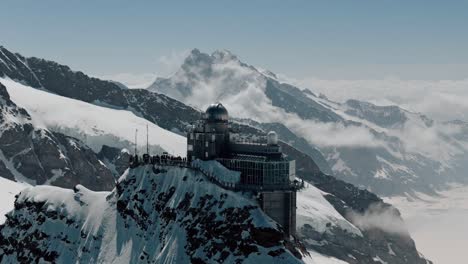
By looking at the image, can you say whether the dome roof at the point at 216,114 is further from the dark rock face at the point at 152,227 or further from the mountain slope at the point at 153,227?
the dark rock face at the point at 152,227

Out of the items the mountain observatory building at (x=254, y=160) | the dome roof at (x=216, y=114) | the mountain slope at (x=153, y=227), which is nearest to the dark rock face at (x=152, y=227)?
the mountain slope at (x=153, y=227)

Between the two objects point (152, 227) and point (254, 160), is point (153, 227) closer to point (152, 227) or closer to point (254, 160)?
point (152, 227)

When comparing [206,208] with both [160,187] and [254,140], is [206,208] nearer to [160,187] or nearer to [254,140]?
[160,187]

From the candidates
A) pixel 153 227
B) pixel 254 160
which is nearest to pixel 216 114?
pixel 254 160

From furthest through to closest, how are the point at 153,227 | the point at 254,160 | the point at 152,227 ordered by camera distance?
1. the point at 152,227
2. the point at 153,227
3. the point at 254,160

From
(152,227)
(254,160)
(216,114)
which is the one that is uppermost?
(216,114)

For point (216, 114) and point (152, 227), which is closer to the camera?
point (152, 227)

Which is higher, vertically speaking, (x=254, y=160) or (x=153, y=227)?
(x=254, y=160)

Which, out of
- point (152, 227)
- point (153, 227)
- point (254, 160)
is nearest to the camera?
point (254, 160)
